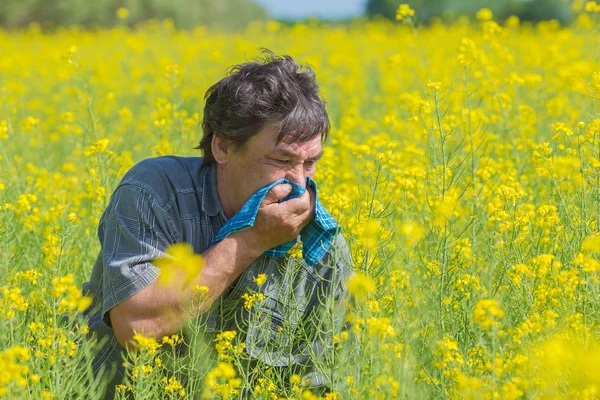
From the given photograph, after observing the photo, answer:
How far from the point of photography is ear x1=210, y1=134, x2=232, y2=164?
291cm

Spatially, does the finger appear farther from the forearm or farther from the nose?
the forearm

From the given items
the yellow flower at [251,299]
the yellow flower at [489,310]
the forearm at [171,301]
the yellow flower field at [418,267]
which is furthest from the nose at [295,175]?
the yellow flower at [489,310]

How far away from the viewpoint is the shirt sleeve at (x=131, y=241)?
2676mm

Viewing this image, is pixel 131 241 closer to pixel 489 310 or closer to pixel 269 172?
pixel 269 172

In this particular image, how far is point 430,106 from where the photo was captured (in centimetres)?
326

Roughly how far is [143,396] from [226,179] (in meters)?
0.87

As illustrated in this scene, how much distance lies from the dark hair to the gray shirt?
244 mm

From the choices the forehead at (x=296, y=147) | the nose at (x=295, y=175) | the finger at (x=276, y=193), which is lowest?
the finger at (x=276, y=193)

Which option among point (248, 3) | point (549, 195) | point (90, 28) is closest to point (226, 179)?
point (549, 195)

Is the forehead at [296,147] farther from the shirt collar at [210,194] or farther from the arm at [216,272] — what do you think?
the shirt collar at [210,194]

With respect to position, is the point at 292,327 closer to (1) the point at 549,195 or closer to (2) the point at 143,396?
(2) the point at 143,396

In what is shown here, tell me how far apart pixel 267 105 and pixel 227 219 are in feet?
1.41

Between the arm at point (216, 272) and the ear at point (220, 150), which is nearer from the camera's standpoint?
the arm at point (216, 272)

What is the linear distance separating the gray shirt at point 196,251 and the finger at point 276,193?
213 millimetres
